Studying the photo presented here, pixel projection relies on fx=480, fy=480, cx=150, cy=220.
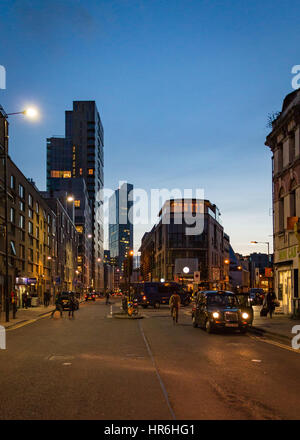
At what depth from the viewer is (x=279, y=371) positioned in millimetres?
11219

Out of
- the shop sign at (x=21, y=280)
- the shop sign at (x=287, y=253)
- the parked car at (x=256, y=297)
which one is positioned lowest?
the parked car at (x=256, y=297)

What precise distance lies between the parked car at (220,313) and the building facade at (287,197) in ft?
24.7

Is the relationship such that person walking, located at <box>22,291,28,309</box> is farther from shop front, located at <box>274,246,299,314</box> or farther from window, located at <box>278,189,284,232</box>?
window, located at <box>278,189,284,232</box>

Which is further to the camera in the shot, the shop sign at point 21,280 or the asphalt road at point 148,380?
the shop sign at point 21,280

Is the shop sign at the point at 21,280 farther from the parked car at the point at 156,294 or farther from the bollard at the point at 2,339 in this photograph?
the bollard at the point at 2,339

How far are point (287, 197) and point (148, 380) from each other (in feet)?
79.5

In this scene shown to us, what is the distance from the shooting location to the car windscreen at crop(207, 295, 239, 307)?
2177 cm

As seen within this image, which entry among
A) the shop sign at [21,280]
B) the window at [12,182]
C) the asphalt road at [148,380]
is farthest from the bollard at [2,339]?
the window at [12,182]

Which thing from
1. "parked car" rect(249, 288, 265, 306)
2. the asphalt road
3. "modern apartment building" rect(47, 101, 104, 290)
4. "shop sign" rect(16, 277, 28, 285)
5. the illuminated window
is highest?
"modern apartment building" rect(47, 101, 104, 290)

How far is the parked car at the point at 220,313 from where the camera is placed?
20344mm

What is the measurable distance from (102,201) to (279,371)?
18710 centimetres

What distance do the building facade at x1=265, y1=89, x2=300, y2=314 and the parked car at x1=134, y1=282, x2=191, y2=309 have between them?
1863 centimetres

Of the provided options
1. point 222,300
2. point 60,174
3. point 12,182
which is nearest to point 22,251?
point 12,182

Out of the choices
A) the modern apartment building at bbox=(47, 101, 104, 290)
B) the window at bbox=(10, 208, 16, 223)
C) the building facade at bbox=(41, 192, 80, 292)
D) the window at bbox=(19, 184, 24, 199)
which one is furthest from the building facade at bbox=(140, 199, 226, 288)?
the modern apartment building at bbox=(47, 101, 104, 290)
